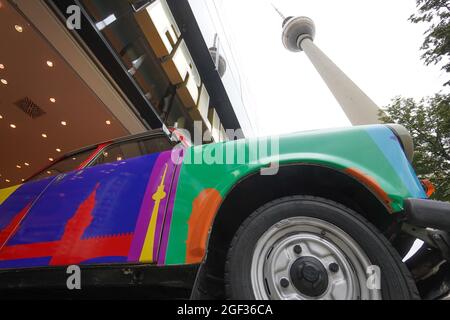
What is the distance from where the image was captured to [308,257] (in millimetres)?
1267

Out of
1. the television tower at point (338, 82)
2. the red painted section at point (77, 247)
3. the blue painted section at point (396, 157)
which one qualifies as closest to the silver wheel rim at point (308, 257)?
Answer: the blue painted section at point (396, 157)

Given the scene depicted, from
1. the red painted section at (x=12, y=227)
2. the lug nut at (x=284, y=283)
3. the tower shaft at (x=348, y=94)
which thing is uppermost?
the tower shaft at (x=348, y=94)

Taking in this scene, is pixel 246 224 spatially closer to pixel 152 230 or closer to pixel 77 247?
pixel 152 230

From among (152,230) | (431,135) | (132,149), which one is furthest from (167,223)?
Answer: (431,135)

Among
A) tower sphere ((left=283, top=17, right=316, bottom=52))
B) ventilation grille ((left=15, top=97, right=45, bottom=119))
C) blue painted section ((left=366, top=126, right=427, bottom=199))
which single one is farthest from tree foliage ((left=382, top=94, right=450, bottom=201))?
tower sphere ((left=283, top=17, right=316, bottom=52))

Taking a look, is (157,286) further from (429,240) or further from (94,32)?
(94,32)

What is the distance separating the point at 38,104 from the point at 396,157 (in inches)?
310

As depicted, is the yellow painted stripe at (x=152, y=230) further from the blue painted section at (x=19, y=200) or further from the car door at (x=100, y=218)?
the blue painted section at (x=19, y=200)

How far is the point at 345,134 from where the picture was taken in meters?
1.51

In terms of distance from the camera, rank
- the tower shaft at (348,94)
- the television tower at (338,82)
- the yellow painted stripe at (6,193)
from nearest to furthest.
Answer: the yellow painted stripe at (6,193) < the tower shaft at (348,94) < the television tower at (338,82)

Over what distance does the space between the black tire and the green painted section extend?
0.71ft

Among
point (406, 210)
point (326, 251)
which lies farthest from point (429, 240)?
point (326, 251)

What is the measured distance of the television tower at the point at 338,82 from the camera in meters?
16.3
